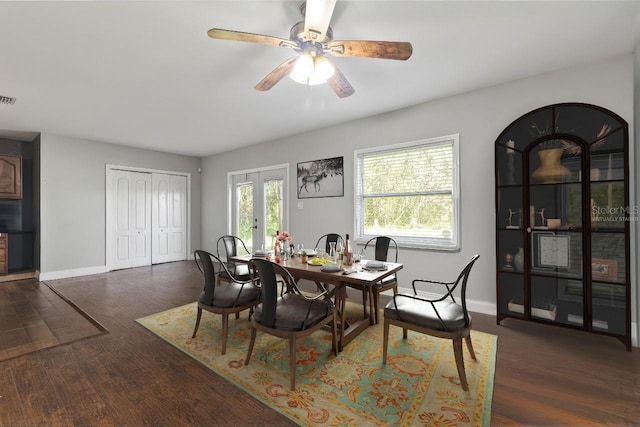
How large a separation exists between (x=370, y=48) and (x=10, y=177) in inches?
272

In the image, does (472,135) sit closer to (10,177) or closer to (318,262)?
(318,262)

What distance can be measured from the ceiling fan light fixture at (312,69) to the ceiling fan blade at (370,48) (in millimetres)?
99

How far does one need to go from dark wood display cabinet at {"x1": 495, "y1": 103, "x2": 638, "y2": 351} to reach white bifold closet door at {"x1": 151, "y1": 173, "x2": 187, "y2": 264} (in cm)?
672

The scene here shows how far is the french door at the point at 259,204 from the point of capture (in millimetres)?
5562

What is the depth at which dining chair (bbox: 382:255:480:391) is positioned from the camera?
1933mm

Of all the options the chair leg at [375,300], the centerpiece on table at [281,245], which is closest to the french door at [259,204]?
the centerpiece on table at [281,245]

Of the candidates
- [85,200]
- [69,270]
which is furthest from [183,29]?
[69,270]

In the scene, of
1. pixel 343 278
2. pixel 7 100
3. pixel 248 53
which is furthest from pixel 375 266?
pixel 7 100

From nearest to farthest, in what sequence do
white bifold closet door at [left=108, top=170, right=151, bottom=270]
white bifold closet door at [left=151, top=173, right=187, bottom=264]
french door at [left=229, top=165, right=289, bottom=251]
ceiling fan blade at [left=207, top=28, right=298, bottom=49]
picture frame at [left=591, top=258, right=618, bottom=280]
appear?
ceiling fan blade at [left=207, top=28, right=298, bottom=49]
picture frame at [left=591, top=258, right=618, bottom=280]
french door at [left=229, top=165, right=289, bottom=251]
white bifold closet door at [left=108, top=170, right=151, bottom=270]
white bifold closet door at [left=151, top=173, right=187, bottom=264]

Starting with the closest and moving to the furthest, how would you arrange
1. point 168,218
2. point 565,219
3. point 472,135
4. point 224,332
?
point 224,332 < point 565,219 < point 472,135 < point 168,218

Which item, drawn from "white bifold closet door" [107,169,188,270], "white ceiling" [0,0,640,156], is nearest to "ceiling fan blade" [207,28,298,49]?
"white ceiling" [0,0,640,156]

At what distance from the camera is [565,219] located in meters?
2.74

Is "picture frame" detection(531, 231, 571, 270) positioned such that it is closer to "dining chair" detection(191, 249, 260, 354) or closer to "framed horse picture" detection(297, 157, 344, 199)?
"framed horse picture" detection(297, 157, 344, 199)

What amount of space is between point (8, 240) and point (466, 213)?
8033mm
